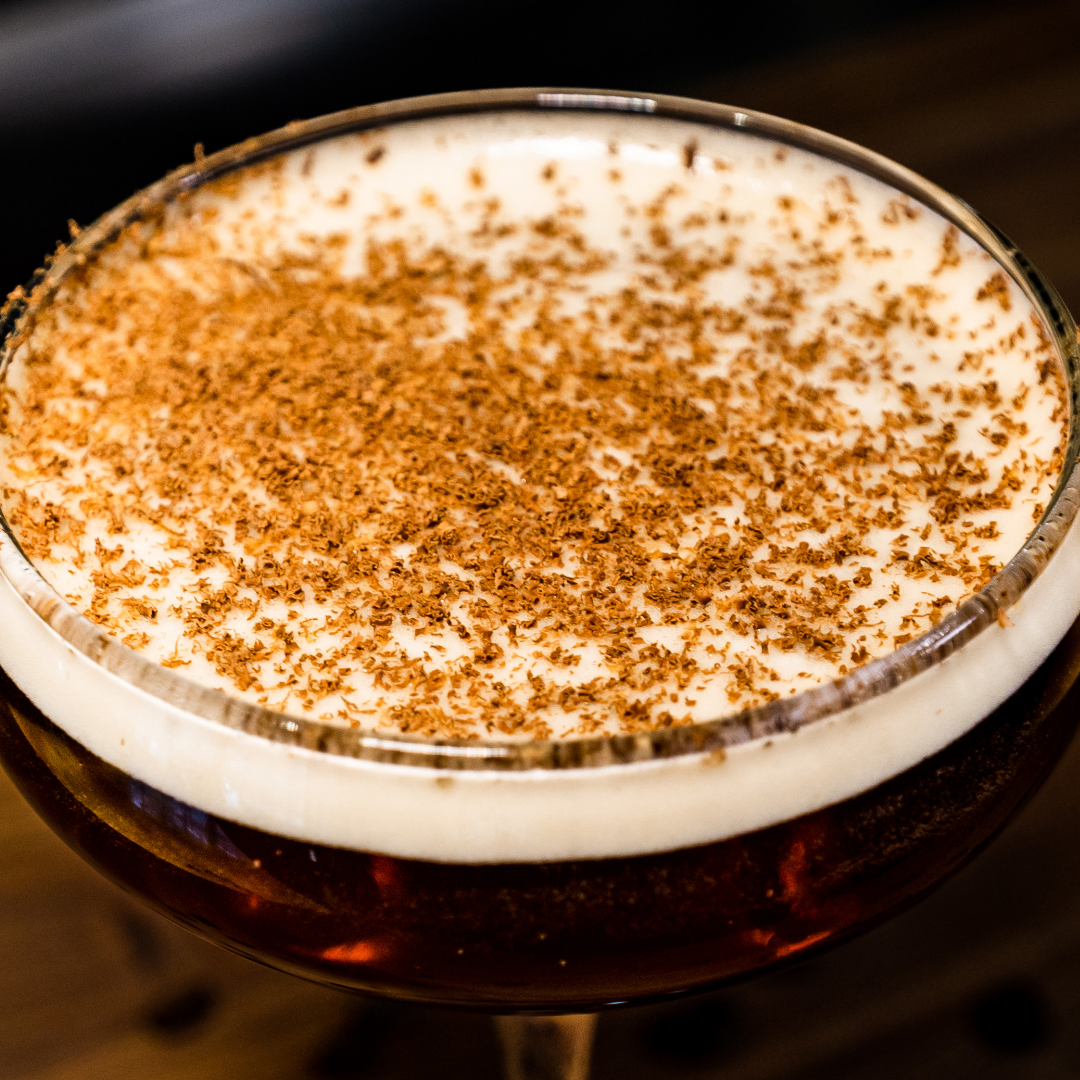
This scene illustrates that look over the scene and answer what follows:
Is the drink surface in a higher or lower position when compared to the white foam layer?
higher

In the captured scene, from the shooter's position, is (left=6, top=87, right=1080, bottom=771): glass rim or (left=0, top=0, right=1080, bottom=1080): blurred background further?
(left=0, top=0, right=1080, bottom=1080): blurred background

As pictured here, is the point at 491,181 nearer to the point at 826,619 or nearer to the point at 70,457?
the point at 70,457

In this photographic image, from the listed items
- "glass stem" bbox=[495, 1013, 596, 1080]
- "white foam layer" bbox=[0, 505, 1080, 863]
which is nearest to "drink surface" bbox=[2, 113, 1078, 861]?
"white foam layer" bbox=[0, 505, 1080, 863]

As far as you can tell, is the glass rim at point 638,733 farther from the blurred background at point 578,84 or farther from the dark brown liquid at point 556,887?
the blurred background at point 578,84

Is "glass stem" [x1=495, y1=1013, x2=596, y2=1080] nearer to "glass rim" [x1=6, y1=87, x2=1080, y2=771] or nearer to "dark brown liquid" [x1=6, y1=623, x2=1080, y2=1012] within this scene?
"dark brown liquid" [x1=6, y1=623, x2=1080, y2=1012]

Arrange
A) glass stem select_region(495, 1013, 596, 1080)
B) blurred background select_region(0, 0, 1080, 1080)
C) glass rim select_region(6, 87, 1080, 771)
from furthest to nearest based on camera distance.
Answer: blurred background select_region(0, 0, 1080, 1080) → glass stem select_region(495, 1013, 596, 1080) → glass rim select_region(6, 87, 1080, 771)

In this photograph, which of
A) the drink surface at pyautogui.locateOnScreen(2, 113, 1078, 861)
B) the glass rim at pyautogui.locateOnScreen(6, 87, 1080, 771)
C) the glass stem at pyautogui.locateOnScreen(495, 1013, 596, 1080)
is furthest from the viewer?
the glass stem at pyautogui.locateOnScreen(495, 1013, 596, 1080)
